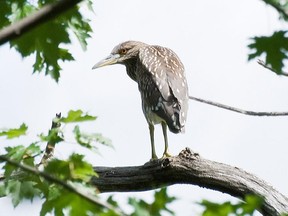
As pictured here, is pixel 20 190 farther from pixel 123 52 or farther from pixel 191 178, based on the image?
pixel 123 52

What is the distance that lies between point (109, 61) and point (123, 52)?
0.22 m

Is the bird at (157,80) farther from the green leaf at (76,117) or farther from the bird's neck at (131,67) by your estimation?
the green leaf at (76,117)

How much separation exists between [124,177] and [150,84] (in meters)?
2.22

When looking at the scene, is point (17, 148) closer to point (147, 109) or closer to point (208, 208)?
point (208, 208)

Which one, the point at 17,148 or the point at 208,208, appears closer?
the point at 208,208

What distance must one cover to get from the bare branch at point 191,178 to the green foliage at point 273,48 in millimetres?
2381

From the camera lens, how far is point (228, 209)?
6.40 feet

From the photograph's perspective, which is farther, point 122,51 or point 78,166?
point 122,51

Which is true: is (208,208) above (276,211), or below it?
above

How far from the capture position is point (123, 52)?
891 centimetres

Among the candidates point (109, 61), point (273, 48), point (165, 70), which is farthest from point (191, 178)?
point (109, 61)

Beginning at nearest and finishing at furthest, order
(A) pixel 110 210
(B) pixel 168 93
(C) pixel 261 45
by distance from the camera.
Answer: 1. (A) pixel 110 210
2. (C) pixel 261 45
3. (B) pixel 168 93

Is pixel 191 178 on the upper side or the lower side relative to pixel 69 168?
lower

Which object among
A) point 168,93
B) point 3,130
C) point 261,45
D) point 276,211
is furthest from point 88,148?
point 168,93
